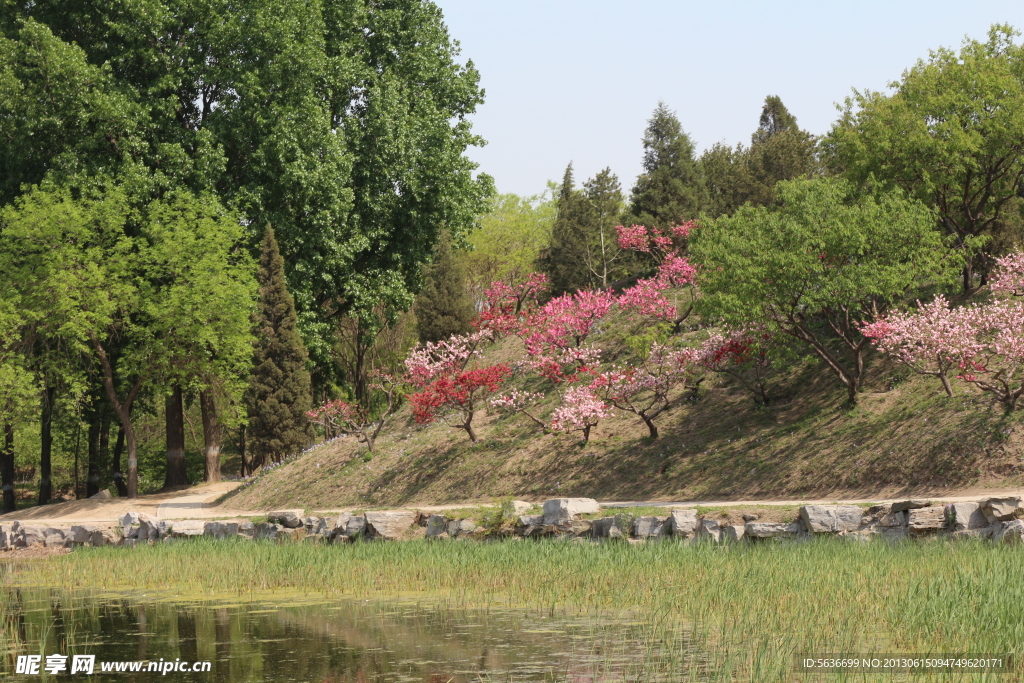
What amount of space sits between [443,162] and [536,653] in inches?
1162

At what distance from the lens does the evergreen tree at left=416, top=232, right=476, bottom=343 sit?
36188 millimetres

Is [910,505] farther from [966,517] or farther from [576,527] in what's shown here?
[576,527]

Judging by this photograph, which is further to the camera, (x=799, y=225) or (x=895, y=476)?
(x=799, y=225)

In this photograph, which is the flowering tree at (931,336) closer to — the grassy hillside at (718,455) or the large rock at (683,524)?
the grassy hillside at (718,455)

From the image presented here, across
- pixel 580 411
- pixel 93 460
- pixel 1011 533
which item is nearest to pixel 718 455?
pixel 580 411

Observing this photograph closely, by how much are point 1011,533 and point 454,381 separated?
16558 millimetres

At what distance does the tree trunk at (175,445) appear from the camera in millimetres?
35188

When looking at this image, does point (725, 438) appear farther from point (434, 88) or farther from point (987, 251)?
point (434, 88)

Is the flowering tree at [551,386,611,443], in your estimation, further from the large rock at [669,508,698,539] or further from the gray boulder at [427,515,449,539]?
the large rock at [669,508,698,539]

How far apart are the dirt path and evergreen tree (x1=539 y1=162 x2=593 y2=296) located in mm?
18469

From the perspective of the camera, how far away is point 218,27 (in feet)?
108

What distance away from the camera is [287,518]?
22172 millimetres

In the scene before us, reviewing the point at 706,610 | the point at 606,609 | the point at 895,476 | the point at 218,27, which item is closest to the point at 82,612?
the point at 606,609

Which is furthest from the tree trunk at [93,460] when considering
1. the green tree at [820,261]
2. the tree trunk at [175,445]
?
the green tree at [820,261]
